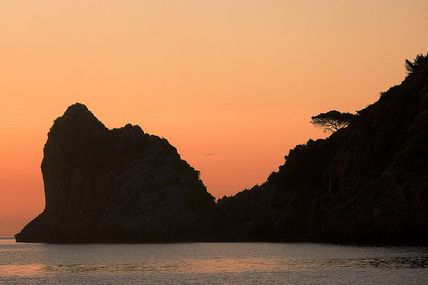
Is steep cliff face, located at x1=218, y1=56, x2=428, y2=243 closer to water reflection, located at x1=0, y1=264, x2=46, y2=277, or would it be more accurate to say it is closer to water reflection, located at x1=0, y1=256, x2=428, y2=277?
water reflection, located at x1=0, y1=256, x2=428, y2=277

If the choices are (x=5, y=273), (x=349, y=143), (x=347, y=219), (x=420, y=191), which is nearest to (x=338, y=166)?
(x=349, y=143)

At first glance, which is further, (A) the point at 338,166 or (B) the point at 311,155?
(B) the point at 311,155

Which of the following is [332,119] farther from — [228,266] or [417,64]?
[228,266]

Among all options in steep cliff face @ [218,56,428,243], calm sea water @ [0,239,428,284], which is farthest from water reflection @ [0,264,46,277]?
steep cliff face @ [218,56,428,243]

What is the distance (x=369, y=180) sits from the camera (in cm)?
14188

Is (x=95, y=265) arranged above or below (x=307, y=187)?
below

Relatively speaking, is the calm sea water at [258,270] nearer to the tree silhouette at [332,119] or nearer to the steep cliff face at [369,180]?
the steep cliff face at [369,180]

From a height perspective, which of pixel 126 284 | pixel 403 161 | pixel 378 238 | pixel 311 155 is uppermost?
pixel 311 155

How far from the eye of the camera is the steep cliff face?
127438 millimetres

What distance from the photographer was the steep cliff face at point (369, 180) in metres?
127

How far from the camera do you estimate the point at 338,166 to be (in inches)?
6196

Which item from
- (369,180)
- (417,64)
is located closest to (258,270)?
(369,180)

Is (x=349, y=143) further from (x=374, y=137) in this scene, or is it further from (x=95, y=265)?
(x=95, y=265)

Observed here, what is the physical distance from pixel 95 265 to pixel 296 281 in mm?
43727
